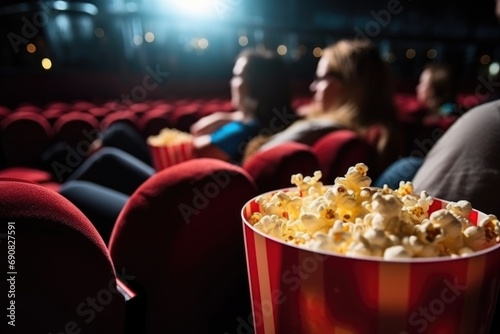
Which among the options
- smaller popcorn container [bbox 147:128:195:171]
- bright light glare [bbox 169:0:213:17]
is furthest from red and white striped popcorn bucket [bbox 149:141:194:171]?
bright light glare [bbox 169:0:213:17]

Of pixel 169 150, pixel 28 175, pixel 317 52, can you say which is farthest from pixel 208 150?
pixel 317 52

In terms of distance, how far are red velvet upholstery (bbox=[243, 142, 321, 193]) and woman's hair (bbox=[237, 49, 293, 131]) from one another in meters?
0.81

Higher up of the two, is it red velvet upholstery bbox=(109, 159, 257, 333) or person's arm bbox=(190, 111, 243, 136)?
red velvet upholstery bbox=(109, 159, 257, 333)

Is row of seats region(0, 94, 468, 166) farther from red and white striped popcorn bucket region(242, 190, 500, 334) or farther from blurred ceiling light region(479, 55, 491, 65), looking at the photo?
blurred ceiling light region(479, 55, 491, 65)

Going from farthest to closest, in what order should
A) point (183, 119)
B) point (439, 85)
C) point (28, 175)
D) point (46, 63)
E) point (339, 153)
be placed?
point (46, 63) < point (439, 85) < point (183, 119) < point (28, 175) < point (339, 153)

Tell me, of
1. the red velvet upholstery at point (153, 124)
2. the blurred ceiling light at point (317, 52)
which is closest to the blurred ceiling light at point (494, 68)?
the blurred ceiling light at point (317, 52)

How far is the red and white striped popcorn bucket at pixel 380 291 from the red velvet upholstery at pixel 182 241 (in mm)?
133

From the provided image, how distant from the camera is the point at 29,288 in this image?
0.27m

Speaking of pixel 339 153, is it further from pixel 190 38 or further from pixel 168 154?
pixel 190 38

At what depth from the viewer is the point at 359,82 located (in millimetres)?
1139

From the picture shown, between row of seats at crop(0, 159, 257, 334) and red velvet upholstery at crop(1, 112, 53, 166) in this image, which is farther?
red velvet upholstery at crop(1, 112, 53, 166)

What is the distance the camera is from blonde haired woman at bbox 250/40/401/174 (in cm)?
111

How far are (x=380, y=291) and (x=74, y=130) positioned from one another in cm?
162

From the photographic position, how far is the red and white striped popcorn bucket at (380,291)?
24cm
